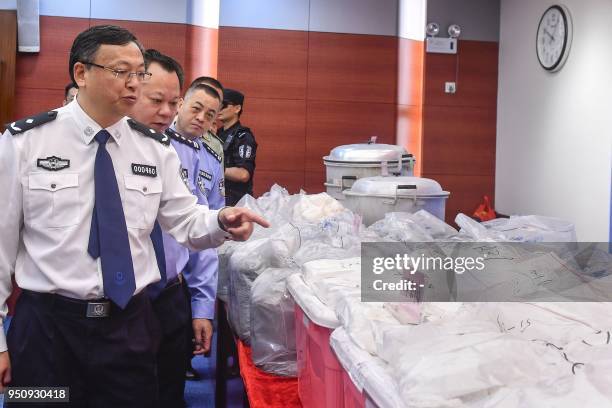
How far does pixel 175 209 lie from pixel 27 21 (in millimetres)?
4278

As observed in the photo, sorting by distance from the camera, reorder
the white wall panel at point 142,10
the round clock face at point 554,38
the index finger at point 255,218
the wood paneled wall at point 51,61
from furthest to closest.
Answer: the white wall panel at point 142,10, the wood paneled wall at point 51,61, the round clock face at point 554,38, the index finger at point 255,218

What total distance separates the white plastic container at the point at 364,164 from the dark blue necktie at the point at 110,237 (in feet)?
7.07

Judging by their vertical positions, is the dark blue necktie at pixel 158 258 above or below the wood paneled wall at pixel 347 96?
below

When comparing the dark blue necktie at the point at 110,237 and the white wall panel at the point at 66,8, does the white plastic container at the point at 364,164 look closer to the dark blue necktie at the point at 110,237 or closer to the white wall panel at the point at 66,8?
the dark blue necktie at the point at 110,237

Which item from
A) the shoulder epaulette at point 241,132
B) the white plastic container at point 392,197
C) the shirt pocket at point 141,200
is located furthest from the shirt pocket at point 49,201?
the shoulder epaulette at point 241,132

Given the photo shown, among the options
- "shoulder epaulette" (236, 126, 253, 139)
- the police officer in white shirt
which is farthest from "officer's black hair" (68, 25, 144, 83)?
"shoulder epaulette" (236, 126, 253, 139)

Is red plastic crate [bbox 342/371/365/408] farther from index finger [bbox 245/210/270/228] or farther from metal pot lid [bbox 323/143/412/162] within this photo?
metal pot lid [bbox 323/143/412/162]

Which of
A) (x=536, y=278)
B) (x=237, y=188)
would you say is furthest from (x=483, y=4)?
(x=536, y=278)

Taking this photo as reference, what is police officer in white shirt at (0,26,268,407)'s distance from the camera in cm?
131

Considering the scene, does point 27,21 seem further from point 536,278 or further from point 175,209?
point 536,278

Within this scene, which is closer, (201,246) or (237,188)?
(201,246)

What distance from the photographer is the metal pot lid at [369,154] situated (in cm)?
353

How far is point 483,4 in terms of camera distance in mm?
5824

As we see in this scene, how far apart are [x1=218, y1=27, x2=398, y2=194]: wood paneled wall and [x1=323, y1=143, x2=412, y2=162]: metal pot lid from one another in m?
2.05
